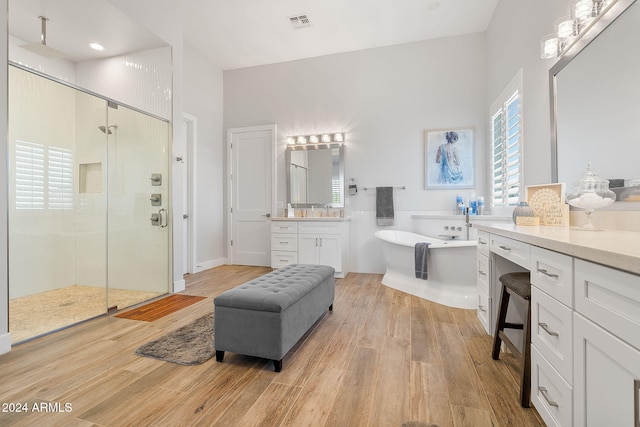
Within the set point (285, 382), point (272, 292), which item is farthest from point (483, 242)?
point (285, 382)

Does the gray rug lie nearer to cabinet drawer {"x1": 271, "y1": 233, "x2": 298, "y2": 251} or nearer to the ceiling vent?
cabinet drawer {"x1": 271, "y1": 233, "x2": 298, "y2": 251}

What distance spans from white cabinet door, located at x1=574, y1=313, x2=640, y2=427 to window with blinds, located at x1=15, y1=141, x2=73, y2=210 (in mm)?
3988

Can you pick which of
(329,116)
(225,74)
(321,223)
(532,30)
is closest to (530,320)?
(532,30)

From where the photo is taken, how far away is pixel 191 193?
4523 millimetres

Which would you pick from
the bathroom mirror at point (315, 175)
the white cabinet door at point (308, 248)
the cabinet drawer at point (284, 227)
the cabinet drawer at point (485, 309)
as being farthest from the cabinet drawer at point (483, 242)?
the cabinet drawer at point (284, 227)

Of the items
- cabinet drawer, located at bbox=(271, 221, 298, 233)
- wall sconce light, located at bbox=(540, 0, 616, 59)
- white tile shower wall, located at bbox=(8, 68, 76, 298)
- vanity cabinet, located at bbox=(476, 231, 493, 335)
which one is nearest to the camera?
wall sconce light, located at bbox=(540, 0, 616, 59)

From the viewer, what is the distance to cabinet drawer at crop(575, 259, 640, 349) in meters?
0.70

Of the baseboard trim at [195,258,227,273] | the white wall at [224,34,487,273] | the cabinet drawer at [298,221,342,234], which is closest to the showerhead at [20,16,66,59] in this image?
the white wall at [224,34,487,273]

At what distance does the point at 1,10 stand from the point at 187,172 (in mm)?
2633

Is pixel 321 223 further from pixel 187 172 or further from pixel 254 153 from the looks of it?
pixel 187 172

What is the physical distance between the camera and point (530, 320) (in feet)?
4.67

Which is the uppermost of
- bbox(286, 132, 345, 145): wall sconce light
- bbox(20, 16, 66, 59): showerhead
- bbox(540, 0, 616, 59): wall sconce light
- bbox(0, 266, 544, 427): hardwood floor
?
bbox(20, 16, 66, 59): showerhead

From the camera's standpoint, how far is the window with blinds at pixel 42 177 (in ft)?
9.04

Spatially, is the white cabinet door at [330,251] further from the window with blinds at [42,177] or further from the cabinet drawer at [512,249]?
the window with blinds at [42,177]
